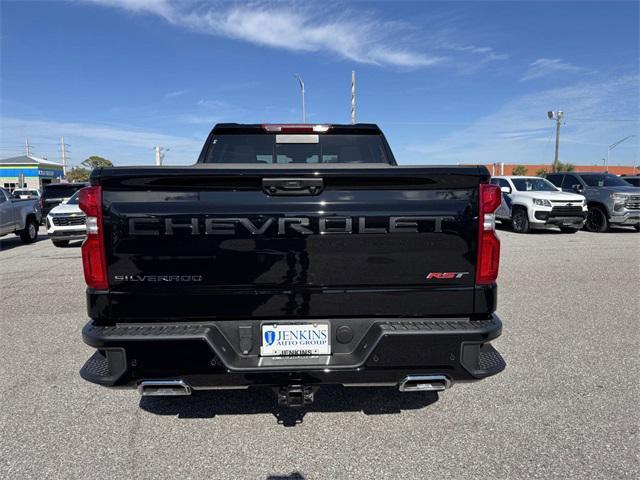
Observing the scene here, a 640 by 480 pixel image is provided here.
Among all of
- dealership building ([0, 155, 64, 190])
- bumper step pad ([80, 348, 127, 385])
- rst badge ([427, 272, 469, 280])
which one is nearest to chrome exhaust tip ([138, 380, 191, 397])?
bumper step pad ([80, 348, 127, 385])

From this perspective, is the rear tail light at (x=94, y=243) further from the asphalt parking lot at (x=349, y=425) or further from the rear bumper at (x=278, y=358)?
the asphalt parking lot at (x=349, y=425)

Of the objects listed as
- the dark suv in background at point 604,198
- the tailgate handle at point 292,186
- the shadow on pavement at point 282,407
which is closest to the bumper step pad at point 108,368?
the shadow on pavement at point 282,407

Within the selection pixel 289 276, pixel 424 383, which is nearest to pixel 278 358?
pixel 289 276

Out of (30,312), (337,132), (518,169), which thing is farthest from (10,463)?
(518,169)

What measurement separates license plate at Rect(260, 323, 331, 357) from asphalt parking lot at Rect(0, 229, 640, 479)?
728mm

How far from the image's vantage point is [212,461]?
2576 mm

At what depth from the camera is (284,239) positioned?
231cm

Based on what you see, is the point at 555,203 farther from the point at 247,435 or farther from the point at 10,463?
the point at 10,463

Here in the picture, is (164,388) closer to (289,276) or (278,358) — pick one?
(278,358)

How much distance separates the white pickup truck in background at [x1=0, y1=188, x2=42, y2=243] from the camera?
12695 millimetres

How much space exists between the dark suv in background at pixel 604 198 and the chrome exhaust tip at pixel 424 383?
15.1 m

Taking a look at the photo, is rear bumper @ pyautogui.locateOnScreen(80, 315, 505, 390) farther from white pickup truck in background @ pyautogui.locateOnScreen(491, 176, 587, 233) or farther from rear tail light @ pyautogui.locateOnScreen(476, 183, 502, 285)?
white pickup truck in background @ pyautogui.locateOnScreen(491, 176, 587, 233)

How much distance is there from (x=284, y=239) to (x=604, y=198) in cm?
Result: 1579

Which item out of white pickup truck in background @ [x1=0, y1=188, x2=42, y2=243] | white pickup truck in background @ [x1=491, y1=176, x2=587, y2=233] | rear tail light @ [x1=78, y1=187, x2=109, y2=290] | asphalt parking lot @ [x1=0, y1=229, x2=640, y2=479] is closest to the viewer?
rear tail light @ [x1=78, y1=187, x2=109, y2=290]
